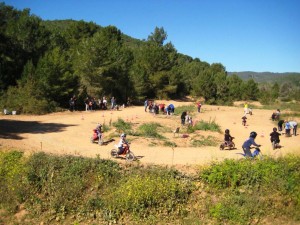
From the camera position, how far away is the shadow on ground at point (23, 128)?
18.5 metres

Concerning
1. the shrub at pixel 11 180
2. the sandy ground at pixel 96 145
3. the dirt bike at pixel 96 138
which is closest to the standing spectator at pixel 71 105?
the sandy ground at pixel 96 145

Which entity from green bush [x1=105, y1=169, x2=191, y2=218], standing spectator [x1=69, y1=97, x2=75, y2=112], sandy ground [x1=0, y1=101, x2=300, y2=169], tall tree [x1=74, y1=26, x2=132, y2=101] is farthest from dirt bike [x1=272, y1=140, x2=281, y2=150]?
tall tree [x1=74, y1=26, x2=132, y2=101]

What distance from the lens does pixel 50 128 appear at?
21.6 metres

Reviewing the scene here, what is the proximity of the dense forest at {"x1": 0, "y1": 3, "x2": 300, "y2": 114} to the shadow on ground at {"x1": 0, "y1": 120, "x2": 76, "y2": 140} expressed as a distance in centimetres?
504

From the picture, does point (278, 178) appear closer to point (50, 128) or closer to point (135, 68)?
point (50, 128)

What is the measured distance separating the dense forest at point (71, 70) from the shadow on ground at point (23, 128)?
504 cm

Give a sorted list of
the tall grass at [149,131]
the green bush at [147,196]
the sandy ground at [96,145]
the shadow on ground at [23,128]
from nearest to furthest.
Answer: the green bush at [147,196] < the sandy ground at [96,145] < the shadow on ground at [23,128] < the tall grass at [149,131]

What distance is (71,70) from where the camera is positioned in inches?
1297

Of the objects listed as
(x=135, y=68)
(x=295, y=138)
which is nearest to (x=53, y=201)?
(x=295, y=138)

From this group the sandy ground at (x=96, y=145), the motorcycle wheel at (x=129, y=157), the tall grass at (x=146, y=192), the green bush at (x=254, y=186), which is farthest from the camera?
the sandy ground at (x=96, y=145)

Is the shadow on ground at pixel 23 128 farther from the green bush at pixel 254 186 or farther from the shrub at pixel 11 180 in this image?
the green bush at pixel 254 186

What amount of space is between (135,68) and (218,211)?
39795 mm

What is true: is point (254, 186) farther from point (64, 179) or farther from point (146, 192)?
point (64, 179)

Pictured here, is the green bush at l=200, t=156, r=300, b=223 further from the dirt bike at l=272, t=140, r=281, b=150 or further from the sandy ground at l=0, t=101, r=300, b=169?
the dirt bike at l=272, t=140, r=281, b=150
